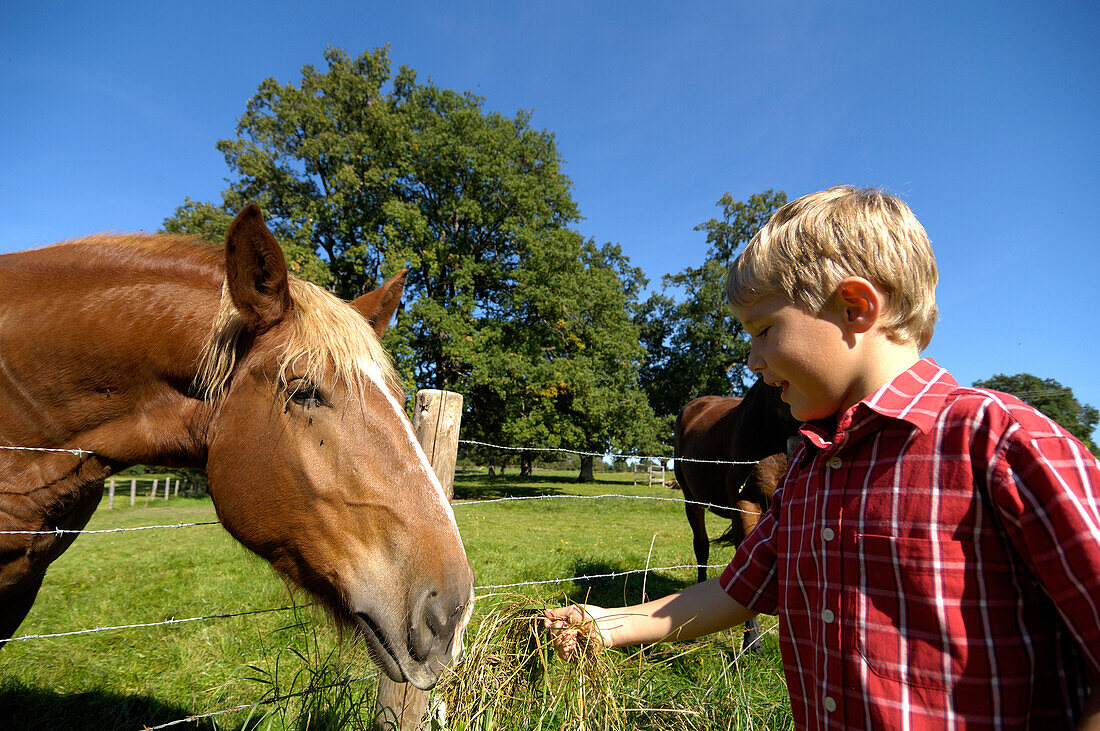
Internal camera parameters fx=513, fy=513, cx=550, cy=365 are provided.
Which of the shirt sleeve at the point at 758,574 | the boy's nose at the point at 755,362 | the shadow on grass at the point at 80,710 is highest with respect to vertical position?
the boy's nose at the point at 755,362

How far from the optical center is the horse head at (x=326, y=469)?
5.09 ft

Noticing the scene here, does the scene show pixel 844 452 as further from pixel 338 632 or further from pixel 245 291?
pixel 245 291

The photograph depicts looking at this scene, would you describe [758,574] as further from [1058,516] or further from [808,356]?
[1058,516]

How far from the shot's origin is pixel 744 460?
15.9 feet

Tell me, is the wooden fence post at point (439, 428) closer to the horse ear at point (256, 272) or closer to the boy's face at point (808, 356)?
the horse ear at point (256, 272)

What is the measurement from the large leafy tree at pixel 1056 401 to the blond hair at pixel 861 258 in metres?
41.7

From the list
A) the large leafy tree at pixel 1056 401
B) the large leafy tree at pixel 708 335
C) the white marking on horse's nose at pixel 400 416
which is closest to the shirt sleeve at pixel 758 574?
the white marking on horse's nose at pixel 400 416

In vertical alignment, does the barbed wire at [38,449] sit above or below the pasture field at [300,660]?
above

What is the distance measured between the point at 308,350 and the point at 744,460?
421cm

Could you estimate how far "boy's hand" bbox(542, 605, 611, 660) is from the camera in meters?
1.53

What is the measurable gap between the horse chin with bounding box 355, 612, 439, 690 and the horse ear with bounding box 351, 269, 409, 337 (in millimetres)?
1229

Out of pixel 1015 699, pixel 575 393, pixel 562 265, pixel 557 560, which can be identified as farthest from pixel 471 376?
pixel 1015 699

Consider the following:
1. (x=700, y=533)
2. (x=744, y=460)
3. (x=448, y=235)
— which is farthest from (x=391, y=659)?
(x=448, y=235)

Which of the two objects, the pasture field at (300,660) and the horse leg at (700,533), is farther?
the horse leg at (700,533)
